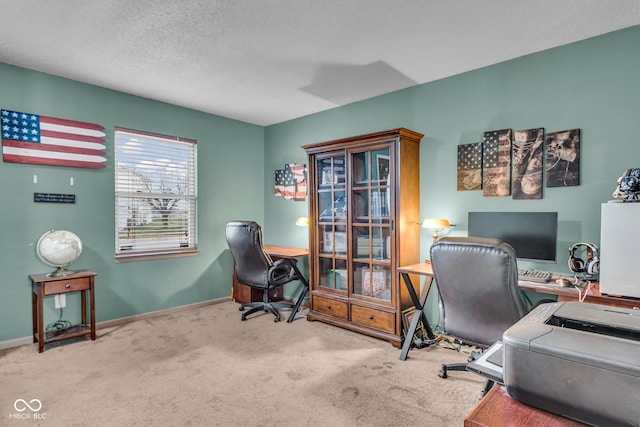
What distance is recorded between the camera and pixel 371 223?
339 centimetres

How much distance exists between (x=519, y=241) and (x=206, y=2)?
281 centimetres

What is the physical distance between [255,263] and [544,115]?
3002 mm

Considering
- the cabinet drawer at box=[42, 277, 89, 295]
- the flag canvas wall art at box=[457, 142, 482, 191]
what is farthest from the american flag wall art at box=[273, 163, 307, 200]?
the cabinet drawer at box=[42, 277, 89, 295]

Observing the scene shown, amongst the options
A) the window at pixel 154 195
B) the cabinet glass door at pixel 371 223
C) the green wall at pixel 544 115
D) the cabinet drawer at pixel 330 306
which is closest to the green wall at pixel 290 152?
the green wall at pixel 544 115

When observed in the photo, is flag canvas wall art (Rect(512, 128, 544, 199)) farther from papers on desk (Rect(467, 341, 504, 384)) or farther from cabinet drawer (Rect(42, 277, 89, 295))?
cabinet drawer (Rect(42, 277, 89, 295))

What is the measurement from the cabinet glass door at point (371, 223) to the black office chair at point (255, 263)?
0.86 meters

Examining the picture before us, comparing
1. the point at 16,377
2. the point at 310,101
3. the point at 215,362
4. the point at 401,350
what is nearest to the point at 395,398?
the point at 401,350

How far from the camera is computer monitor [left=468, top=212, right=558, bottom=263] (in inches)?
103

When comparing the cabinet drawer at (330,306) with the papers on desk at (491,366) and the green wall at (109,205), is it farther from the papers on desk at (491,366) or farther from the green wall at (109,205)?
the papers on desk at (491,366)

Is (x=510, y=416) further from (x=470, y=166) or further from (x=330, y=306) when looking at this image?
(x=330, y=306)

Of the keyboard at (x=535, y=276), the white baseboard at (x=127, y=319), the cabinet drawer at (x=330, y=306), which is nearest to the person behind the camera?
the keyboard at (x=535, y=276)

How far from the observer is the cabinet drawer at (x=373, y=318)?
3.16m

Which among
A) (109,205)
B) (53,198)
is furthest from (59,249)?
(109,205)

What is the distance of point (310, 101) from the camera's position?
4.03 meters
